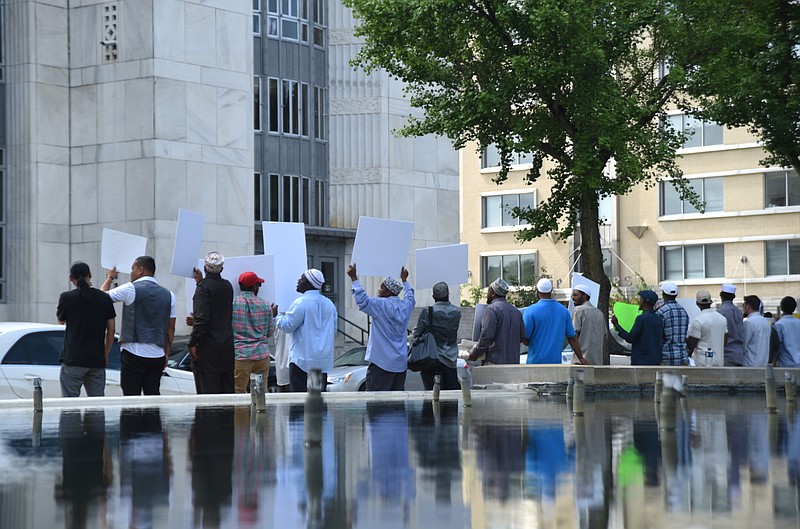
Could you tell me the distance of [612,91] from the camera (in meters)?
26.4

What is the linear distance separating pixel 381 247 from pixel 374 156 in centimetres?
2188

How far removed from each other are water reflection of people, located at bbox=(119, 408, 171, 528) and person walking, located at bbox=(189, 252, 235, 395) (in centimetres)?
92

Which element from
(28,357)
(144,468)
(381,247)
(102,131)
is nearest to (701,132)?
(102,131)

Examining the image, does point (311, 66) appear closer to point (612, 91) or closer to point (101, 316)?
point (612, 91)

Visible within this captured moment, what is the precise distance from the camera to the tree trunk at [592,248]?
88.9 ft

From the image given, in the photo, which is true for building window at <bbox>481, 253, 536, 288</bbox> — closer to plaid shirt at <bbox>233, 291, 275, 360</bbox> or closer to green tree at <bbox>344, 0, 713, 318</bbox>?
green tree at <bbox>344, 0, 713, 318</bbox>

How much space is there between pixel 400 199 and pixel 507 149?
1142 cm

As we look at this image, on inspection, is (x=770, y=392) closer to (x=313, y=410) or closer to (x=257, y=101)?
(x=313, y=410)

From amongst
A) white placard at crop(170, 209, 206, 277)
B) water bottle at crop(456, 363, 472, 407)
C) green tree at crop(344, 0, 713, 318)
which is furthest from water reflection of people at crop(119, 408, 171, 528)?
green tree at crop(344, 0, 713, 318)

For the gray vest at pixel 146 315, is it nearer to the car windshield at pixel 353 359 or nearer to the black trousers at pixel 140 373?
the black trousers at pixel 140 373

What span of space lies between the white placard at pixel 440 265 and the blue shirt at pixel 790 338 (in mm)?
4573

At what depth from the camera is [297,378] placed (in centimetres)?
1538

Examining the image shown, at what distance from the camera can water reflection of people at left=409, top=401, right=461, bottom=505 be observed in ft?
26.6

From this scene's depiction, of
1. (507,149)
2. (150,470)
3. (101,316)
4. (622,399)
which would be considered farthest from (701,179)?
(150,470)
